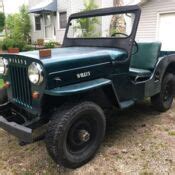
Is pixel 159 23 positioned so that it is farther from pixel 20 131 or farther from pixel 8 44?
pixel 8 44

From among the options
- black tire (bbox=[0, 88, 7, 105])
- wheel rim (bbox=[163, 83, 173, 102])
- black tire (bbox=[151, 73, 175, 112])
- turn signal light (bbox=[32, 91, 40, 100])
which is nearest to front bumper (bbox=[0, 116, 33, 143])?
turn signal light (bbox=[32, 91, 40, 100])

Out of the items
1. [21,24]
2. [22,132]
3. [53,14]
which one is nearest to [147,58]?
[22,132]

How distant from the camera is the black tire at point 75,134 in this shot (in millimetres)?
2713

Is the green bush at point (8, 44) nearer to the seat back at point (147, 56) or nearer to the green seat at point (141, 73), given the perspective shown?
the seat back at point (147, 56)

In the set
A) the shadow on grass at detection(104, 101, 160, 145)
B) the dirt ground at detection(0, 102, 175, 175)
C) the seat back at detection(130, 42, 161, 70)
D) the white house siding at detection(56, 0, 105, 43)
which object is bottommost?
the dirt ground at detection(0, 102, 175, 175)

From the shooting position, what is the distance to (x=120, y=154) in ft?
10.8

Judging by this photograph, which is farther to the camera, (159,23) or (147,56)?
(159,23)

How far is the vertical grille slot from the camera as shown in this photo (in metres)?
3.03

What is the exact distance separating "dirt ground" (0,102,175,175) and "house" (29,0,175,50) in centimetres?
694

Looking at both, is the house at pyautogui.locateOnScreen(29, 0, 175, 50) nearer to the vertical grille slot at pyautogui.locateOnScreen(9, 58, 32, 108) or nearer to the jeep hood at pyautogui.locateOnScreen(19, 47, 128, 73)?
the jeep hood at pyautogui.locateOnScreen(19, 47, 128, 73)

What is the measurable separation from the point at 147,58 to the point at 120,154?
1906 millimetres

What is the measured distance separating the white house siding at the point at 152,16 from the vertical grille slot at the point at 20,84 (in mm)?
8543

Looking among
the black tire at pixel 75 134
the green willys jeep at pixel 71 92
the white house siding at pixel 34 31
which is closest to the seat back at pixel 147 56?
the green willys jeep at pixel 71 92

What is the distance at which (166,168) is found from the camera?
3.00m
